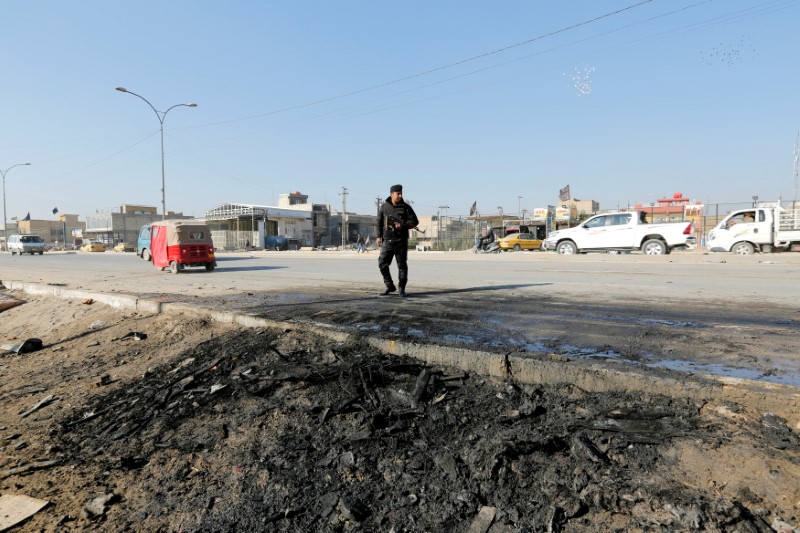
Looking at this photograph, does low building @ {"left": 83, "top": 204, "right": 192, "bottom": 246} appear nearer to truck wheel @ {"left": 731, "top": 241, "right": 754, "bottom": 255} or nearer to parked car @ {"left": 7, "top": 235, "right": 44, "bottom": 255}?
parked car @ {"left": 7, "top": 235, "right": 44, "bottom": 255}

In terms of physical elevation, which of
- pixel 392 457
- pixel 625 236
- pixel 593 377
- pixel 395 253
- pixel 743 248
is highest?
pixel 625 236

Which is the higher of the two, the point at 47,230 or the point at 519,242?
the point at 47,230

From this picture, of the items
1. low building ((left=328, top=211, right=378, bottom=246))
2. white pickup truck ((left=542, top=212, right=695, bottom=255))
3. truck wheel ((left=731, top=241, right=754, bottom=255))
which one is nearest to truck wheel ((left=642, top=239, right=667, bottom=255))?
white pickup truck ((left=542, top=212, right=695, bottom=255))

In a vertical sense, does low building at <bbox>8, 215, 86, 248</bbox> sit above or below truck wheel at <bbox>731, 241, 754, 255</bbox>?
above

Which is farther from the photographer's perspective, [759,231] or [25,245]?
Result: [25,245]

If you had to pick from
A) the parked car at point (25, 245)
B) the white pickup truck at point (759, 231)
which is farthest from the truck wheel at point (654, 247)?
the parked car at point (25, 245)

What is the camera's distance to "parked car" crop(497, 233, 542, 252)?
109 feet

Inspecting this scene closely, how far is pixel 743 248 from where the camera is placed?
18312mm

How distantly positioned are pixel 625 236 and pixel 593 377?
17.0 meters

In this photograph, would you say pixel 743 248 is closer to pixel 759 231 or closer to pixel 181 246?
pixel 759 231

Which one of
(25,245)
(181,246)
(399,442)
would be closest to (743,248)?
(399,442)

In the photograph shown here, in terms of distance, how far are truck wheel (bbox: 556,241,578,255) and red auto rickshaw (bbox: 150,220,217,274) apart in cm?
1370

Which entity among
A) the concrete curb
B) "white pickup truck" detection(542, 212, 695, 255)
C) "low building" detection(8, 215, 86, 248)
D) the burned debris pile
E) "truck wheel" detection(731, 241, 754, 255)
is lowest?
the burned debris pile

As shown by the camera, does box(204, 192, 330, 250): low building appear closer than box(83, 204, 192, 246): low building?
Yes
